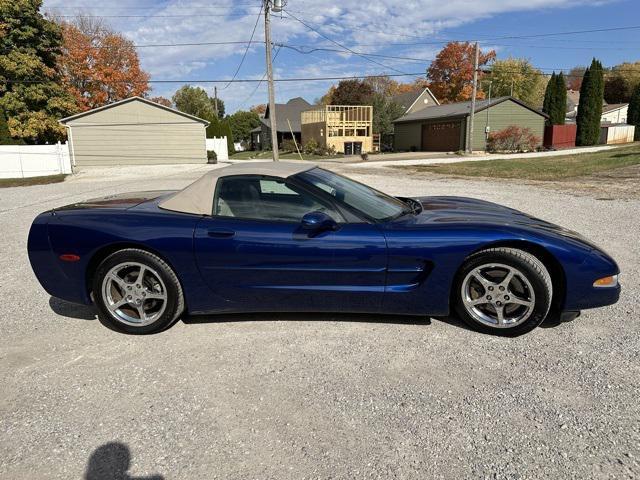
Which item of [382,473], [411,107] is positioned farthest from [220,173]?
[411,107]

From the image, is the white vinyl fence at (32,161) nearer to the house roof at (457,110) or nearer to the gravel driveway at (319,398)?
the gravel driveway at (319,398)

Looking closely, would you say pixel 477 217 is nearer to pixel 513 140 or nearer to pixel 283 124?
pixel 513 140

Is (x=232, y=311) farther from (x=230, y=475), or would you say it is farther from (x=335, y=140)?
(x=335, y=140)

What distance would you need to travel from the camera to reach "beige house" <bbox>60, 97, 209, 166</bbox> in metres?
30.1

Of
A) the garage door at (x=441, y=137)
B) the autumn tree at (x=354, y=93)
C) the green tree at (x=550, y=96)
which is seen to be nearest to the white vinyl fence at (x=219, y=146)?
the garage door at (x=441, y=137)

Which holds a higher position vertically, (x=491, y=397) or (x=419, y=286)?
(x=419, y=286)

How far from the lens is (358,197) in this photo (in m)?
3.74

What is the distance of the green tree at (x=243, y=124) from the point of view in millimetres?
77188

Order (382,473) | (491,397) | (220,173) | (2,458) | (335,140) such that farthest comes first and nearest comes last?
(335,140)
(220,173)
(491,397)
(2,458)
(382,473)

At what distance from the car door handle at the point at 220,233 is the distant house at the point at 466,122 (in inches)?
1426

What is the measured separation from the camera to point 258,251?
3285 mm

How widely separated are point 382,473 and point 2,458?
1.84m

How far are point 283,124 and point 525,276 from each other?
187 ft

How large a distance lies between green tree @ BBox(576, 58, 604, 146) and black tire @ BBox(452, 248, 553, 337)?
45795 mm
